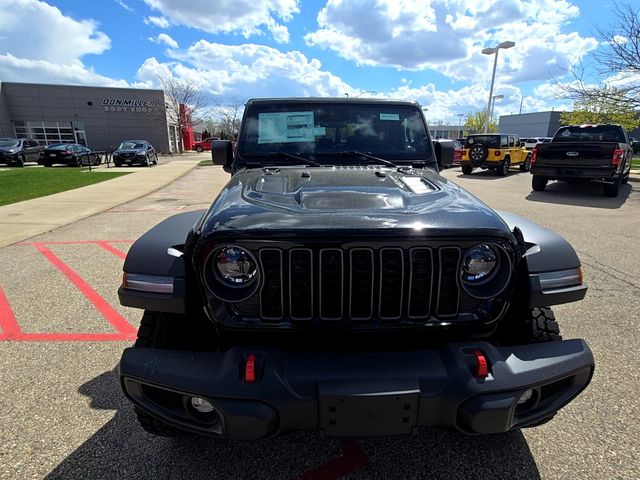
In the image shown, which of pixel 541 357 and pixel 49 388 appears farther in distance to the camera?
pixel 49 388

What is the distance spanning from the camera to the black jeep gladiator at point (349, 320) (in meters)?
1.51

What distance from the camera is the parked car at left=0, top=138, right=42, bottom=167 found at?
67.1 feet

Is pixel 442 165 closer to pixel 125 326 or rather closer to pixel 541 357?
pixel 541 357

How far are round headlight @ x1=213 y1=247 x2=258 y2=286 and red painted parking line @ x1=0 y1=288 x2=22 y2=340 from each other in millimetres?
2712

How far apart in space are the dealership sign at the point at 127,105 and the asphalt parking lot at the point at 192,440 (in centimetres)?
4099

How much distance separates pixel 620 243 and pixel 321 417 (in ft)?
22.3

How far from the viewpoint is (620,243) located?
6312 millimetres

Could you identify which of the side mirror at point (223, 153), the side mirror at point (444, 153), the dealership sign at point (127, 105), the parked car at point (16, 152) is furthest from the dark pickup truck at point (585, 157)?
the dealership sign at point (127, 105)

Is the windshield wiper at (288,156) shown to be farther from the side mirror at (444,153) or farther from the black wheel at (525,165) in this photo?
the black wheel at (525,165)

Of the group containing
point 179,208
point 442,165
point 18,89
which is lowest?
point 179,208

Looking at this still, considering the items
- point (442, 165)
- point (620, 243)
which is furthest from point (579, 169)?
point (442, 165)

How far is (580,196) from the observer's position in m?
11.3

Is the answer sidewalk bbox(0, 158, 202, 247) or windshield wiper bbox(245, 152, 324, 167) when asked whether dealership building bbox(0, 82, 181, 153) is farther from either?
windshield wiper bbox(245, 152, 324, 167)

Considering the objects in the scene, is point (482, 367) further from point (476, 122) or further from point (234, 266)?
point (476, 122)
